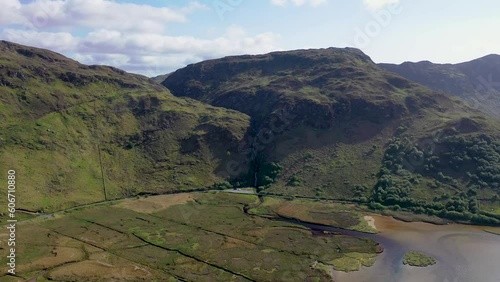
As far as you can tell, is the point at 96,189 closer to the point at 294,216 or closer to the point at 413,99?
the point at 294,216

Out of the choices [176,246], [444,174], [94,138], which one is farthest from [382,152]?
[94,138]

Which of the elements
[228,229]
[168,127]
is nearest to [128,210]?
[228,229]

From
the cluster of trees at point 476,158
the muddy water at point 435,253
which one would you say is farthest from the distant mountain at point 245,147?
the muddy water at point 435,253

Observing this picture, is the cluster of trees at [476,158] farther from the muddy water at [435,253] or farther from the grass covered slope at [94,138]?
the grass covered slope at [94,138]

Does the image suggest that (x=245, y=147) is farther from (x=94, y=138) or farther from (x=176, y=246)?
(x=176, y=246)

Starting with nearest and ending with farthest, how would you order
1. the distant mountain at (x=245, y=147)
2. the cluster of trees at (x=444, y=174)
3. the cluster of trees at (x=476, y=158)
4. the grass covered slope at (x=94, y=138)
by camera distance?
the cluster of trees at (x=444, y=174) < the distant mountain at (x=245, y=147) < the grass covered slope at (x=94, y=138) < the cluster of trees at (x=476, y=158)

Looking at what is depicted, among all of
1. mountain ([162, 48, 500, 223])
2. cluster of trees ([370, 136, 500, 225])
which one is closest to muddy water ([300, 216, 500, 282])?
cluster of trees ([370, 136, 500, 225])

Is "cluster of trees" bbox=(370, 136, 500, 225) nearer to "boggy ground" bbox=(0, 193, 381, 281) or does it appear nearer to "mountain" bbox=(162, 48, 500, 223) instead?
"mountain" bbox=(162, 48, 500, 223)
